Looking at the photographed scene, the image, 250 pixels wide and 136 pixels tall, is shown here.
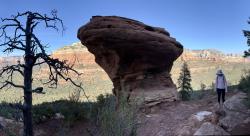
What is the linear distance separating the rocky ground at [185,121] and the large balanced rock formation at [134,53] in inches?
38.2

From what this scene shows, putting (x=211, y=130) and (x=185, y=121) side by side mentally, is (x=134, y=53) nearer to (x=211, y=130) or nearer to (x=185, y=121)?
(x=185, y=121)

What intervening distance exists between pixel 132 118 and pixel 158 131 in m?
5.59

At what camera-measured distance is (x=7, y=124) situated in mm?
18688

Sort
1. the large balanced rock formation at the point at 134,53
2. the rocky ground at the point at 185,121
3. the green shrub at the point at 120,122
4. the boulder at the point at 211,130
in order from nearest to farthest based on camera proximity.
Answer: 1. the green shrub at the point at 120,122
2. the boulder at the point at 211,130
3. the rocky ground at the point at 185,121
4. the large balanced rock formation at the point at 134,53

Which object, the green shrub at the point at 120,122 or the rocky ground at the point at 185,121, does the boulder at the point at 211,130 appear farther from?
the green shrub at the point at 120,122

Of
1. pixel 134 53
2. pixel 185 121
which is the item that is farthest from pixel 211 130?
pixel 134 53

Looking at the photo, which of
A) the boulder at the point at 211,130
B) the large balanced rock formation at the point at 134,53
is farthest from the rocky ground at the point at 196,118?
the large balanced rock formation at the point at 134,53

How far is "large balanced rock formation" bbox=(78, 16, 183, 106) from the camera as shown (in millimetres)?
18453

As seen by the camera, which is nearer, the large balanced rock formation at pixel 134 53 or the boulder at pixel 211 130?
the boulder at pixel 211 130

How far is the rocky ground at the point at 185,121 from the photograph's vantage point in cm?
1419

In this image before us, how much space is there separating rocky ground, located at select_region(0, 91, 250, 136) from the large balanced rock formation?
0.97 meters

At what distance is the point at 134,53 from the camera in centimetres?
1919

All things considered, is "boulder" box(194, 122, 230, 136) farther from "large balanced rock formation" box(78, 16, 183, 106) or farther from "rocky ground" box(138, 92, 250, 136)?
"large balanced rock formation" box(78, 16, 183, 106)

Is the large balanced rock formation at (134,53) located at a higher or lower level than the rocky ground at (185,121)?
higher
